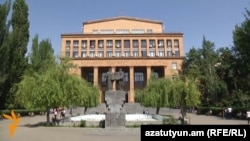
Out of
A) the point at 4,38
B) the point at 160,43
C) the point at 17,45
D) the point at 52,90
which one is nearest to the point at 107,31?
the point at 160,43

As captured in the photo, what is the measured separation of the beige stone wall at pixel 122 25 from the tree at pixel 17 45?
136ft

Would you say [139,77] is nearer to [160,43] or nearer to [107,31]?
[160,43]

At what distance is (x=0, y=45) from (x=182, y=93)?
19.8 metres

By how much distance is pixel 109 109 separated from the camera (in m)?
21.7

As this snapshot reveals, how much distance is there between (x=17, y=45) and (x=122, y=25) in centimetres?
4768

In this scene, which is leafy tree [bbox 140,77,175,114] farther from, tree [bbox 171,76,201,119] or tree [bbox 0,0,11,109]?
tree [bbox 0,0,11,109]

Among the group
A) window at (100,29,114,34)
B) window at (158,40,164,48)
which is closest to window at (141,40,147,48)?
window at (158,40,164,48)

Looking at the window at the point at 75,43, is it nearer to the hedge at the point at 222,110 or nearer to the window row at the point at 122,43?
the window row at the point at 122,43

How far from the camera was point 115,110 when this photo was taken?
21.7 metres

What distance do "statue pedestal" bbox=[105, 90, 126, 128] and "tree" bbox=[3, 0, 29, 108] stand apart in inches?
759

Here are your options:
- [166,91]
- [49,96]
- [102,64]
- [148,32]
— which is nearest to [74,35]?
[102,64]

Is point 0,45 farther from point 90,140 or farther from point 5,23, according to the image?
point 90,140

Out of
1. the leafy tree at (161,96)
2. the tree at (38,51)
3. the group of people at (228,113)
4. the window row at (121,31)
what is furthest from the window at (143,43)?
the group of people at (228,113)

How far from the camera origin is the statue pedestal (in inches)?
837
